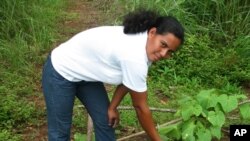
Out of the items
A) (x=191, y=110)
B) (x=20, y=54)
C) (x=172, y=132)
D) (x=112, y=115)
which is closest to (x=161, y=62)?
(x=20, y=54)

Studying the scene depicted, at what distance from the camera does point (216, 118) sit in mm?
3275

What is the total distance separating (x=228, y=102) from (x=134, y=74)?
3.81 feet

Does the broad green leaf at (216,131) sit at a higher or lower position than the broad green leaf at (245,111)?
lower

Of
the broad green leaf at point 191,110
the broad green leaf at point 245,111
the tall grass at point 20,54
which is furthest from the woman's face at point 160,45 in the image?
the tall grass at point 20,54

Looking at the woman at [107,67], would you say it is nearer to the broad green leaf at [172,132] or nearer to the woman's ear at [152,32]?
the woman's ear at [152,32]

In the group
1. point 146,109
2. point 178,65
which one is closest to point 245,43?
point 178,65

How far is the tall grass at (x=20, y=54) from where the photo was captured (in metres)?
4.16

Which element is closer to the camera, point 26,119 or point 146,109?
point 146,109

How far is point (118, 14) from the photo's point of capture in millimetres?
6035

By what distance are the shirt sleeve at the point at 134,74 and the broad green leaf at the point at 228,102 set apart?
1.02m

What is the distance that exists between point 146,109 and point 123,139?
1136 mm

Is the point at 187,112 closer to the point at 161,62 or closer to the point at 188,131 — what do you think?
the point at 188,131

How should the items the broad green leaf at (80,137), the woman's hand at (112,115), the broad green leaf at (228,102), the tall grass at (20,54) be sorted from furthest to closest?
the tall grass at (20,54) → the broad green leaf at (80,137) → the broad green leaf at (228,102) → the woman's hand at (112,115)

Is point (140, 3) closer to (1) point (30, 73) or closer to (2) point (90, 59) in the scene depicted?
(1) point (30, 73)
